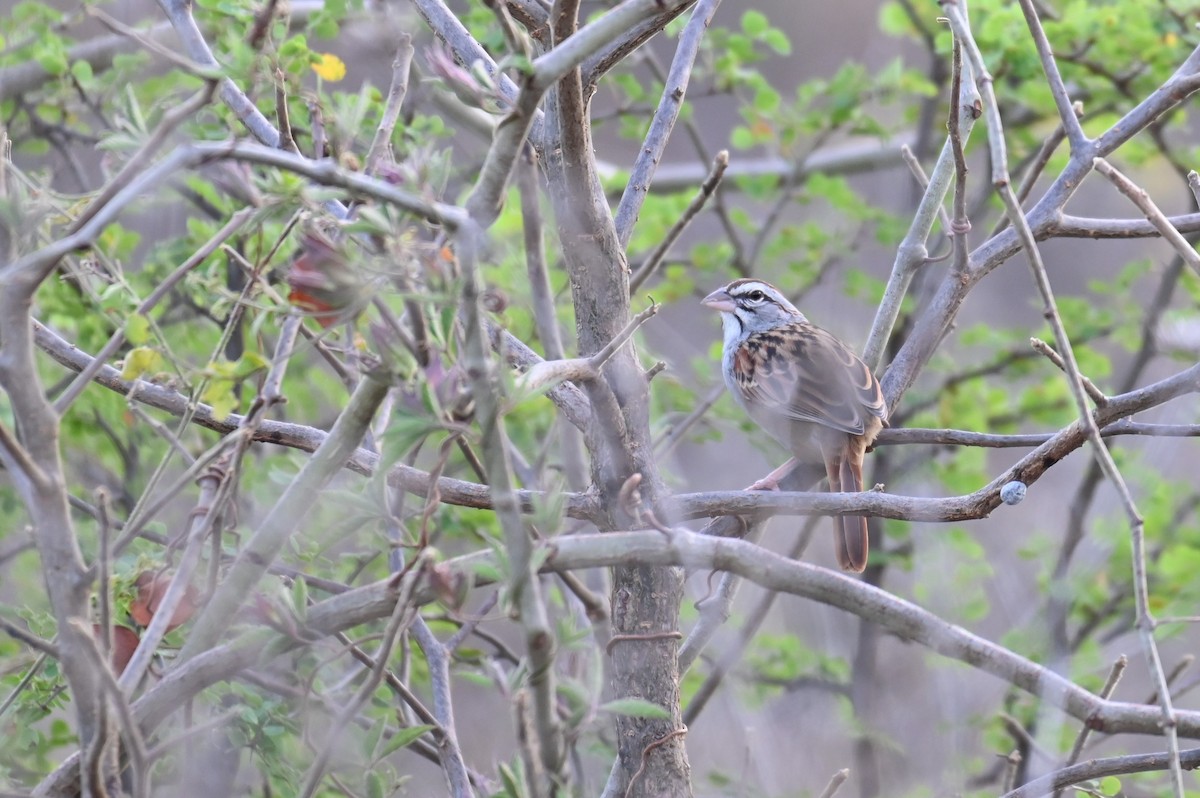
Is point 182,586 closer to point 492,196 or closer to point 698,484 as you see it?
point 492,196

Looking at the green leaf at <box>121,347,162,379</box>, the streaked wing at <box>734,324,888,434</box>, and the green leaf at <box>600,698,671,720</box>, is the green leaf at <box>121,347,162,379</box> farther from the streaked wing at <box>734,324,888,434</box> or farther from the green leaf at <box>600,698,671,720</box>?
the streaked wing at <box>734,324,888,434</box>

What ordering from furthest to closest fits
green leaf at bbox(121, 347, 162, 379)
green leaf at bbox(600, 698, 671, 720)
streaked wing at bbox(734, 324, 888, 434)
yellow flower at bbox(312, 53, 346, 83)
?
streaked wing at bbox(734, 324, 888, 434)
yellow flower at bbox(312, 53, 346, 83)
green leaf at bbox(121, 347, 162, 379)
green leaf at bbox(600, 698, 671, 720)

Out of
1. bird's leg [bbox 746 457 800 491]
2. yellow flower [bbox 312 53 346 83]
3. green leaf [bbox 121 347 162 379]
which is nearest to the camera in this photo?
green leaf [bbox 121 347 162 379]

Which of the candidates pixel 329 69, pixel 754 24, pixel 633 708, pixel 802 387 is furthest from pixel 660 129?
pixel 754 24

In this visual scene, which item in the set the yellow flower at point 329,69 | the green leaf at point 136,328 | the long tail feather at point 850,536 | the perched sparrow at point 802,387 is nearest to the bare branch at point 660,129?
the yellow flower at point 329,69

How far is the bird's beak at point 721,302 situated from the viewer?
5012mm

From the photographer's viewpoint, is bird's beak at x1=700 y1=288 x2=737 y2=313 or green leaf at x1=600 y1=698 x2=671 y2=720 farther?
bird's beak at x1=700 y1=288 x2=737 y2=313

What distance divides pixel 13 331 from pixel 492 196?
0.63 m

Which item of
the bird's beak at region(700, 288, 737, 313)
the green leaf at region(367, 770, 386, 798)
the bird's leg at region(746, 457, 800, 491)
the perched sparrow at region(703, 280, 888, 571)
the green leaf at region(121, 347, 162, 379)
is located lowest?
the green leaf at region(367, 770, 386, 798)

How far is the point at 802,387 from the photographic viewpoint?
4332 millimetres

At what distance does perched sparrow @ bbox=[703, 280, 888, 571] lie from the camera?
13.2ft

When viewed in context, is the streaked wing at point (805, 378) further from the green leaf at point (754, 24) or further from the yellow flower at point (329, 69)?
the yellow flower at point (329, 69)

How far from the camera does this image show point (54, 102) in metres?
4.47

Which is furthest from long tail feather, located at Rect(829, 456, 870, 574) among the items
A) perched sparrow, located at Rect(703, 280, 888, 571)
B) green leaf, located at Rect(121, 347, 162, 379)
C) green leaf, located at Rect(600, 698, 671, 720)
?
green leaf, located at Rect(121, 347, 162, 379)
